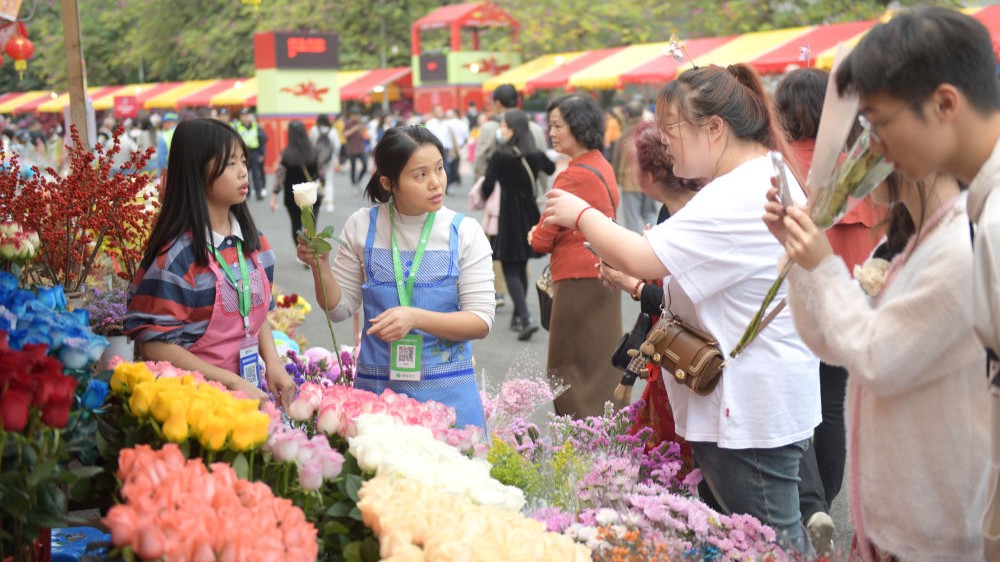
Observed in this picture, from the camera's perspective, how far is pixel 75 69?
489 cm

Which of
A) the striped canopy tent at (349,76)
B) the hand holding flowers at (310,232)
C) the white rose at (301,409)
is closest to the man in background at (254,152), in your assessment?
the hand holding flowers at (310,232)

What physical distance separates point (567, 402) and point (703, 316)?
237 centimetres

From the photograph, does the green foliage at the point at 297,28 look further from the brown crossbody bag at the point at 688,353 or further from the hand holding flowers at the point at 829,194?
the hand holding flowers at the point at 829,194

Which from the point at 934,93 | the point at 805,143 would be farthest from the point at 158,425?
the point at 805,143

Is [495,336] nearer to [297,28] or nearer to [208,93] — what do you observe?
[208,93]

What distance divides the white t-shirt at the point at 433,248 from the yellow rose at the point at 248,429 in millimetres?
1348

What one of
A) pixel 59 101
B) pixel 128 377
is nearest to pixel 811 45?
pixel 128 377

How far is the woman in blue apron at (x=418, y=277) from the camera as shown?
126 inches

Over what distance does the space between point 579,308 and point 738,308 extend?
2317mm

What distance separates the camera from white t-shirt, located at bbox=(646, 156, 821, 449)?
266 cm

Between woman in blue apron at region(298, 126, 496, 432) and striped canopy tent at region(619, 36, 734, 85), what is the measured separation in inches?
844

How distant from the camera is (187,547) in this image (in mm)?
1575

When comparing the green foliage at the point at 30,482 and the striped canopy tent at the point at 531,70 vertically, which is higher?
the green foliage at the point at 30,482

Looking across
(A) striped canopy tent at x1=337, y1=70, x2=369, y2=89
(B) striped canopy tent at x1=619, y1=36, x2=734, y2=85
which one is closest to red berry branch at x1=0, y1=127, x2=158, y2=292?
(B) striped canopy tent at x1=619, y1=36, x2=734, y2=85
